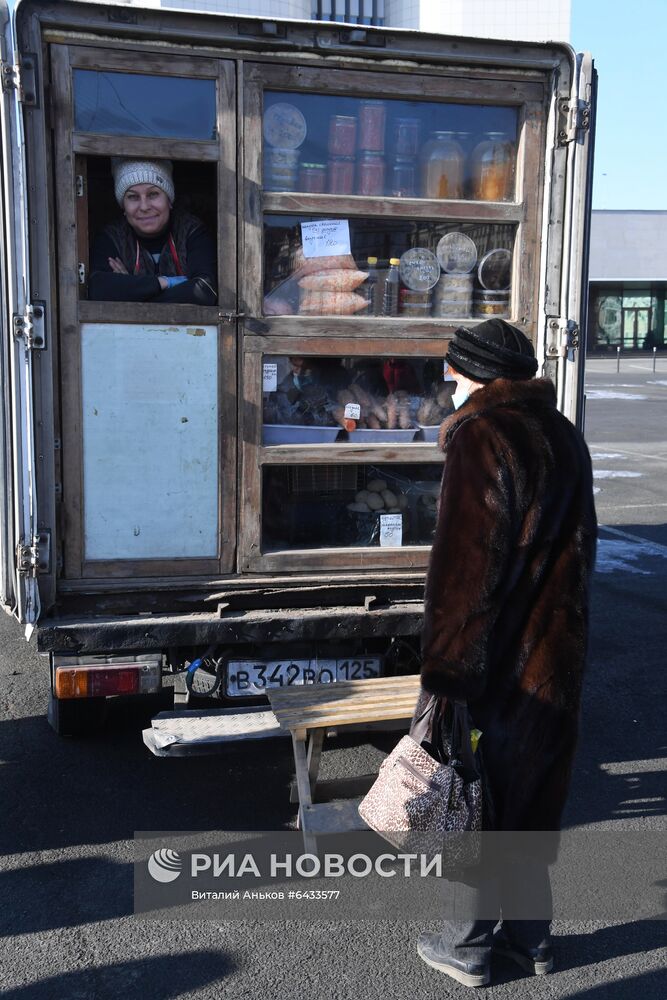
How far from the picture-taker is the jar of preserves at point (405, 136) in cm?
451

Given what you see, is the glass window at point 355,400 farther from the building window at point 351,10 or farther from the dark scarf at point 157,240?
the building window at point 351,10

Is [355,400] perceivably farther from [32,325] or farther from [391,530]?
[32,325]

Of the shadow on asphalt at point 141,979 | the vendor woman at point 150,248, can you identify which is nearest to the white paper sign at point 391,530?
the vendor woman at point 150,248

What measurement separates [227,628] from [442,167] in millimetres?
2229

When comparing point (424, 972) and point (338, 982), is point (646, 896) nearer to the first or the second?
point (424, 972)

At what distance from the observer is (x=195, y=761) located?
191 inches

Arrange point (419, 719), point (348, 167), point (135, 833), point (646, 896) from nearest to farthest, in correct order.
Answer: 1. point (419, 719)
2. point (646, 896)
3. point (135, 833)
4. point (348, 167)

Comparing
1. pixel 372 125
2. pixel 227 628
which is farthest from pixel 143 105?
pixel 227 628

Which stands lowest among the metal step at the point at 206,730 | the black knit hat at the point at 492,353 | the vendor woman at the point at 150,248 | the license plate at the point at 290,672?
the metal step at the point at 206,730

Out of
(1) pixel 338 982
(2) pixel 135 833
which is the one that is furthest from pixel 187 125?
(1) pixel 338 982

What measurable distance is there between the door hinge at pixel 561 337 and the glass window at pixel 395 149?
1.97 feet

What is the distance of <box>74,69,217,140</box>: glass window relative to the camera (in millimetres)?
4035

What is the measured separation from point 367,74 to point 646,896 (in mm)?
3394

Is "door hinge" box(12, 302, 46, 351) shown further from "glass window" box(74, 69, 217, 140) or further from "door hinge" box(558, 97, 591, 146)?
"door hinge" box(558, 97, 591, 146)
